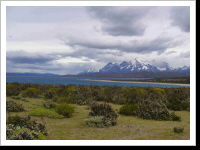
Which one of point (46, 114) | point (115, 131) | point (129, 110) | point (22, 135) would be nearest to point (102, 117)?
point (115, 131)

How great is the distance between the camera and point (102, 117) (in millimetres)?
9258

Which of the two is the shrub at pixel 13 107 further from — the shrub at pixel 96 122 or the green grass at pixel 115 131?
the shrub at pixel 96 122

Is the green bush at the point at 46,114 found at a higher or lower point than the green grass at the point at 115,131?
higher

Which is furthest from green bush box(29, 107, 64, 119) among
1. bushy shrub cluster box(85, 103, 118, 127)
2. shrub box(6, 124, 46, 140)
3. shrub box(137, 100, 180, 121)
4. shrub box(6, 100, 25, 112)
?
shrub box(137, 100, 180, 121)

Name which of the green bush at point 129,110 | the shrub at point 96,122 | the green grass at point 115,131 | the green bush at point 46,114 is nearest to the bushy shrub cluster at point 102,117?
the shrub at point 96,122

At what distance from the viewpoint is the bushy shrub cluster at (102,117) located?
8.86 metres

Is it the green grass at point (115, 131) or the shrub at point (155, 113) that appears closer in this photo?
the green grass at point (115, 131)

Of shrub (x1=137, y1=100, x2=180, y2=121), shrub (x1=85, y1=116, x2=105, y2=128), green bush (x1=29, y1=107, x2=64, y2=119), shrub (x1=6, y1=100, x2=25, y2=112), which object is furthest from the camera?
shrub (x1=6, y1=100, x2=25, y2=112)

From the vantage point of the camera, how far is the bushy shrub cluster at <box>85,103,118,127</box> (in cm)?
886

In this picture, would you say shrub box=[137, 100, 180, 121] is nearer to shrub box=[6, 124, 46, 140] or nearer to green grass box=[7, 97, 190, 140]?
green grass box=[7, 97, 190, 140]

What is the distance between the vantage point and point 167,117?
10.5m

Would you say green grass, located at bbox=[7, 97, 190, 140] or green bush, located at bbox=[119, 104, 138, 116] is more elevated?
green bush, located at bbox=[119, 104, 138, 116]
